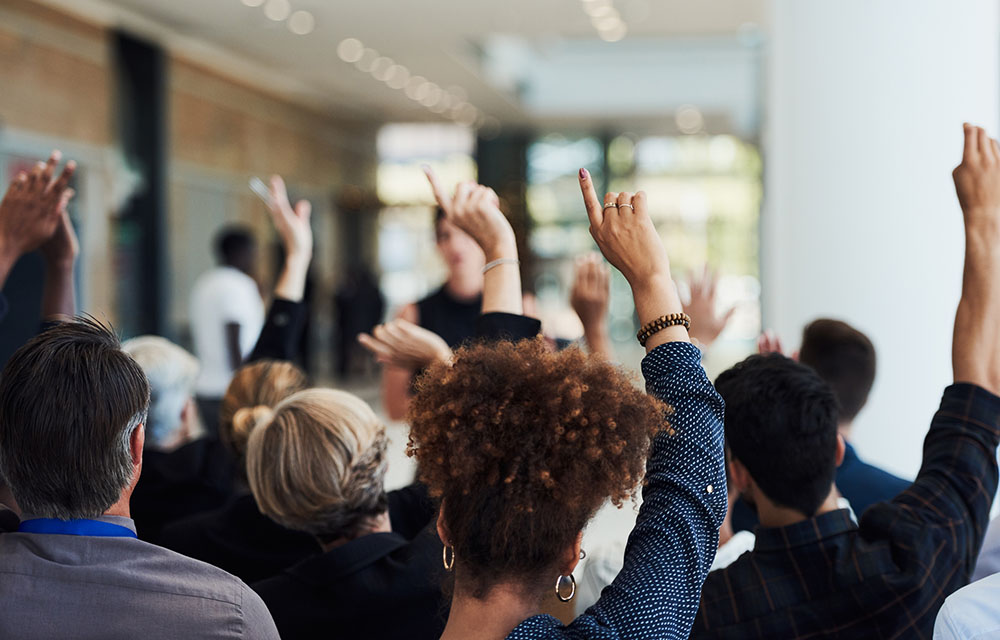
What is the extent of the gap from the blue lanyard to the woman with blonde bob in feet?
1.55

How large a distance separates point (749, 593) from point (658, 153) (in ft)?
60.6

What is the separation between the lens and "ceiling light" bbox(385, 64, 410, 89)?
13188mm

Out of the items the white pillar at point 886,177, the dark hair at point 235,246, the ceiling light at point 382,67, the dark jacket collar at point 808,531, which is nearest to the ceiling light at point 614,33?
the ceiling light at point 382,67

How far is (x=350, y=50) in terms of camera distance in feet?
39.6

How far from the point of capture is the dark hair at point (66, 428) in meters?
1.20

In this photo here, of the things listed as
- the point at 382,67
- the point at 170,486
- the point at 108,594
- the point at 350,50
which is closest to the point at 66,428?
the point at 108,594

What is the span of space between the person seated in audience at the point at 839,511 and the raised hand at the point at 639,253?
48 centimetres

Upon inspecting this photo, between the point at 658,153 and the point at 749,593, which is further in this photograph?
the point at 658,153

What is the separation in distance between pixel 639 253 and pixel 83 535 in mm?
762

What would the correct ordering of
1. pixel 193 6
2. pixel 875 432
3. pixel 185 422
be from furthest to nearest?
pixel 193 6, pixel 875 432, pixel 185 422

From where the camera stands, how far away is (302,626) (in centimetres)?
163

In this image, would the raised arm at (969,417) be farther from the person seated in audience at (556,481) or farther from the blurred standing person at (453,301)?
the blurred standing person at (453,301)

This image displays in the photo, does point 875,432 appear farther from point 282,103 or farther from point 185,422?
point 282,103

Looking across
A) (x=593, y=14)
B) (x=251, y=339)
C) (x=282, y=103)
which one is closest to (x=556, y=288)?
(x=282, y=103)
